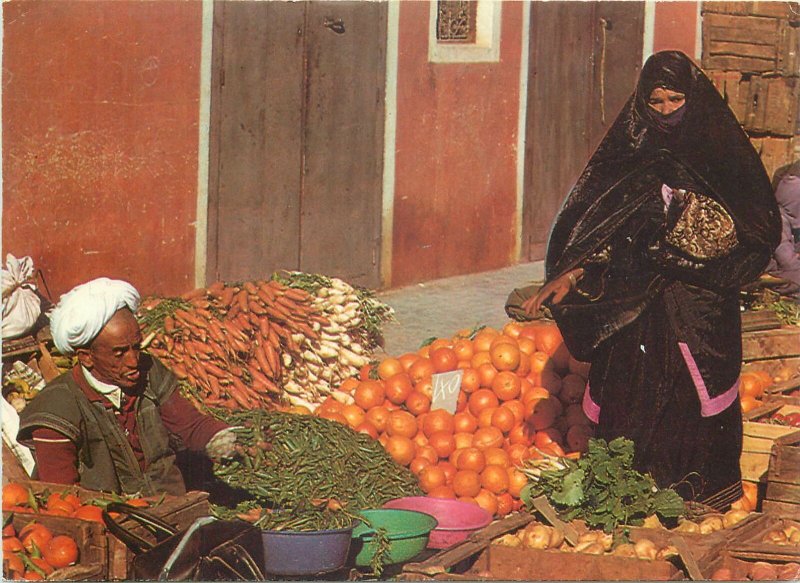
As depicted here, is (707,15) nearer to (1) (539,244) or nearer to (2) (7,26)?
(1) (539,244)

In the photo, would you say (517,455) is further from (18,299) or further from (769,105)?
(769,105)

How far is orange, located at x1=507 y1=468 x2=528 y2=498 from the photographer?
724cm

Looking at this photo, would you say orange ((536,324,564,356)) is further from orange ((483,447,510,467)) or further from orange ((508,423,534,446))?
orange ((483,447,510,467))

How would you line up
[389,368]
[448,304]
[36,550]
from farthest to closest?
1. [448,304]
2. [389,368]
3. [36,550]

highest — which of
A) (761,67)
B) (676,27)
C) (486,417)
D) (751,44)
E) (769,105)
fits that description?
(676,27)

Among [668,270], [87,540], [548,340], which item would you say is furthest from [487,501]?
[87,540]

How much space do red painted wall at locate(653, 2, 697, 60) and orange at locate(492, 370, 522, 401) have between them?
4949 millimetres

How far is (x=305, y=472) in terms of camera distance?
665 cm

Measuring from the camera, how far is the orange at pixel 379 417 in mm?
7734

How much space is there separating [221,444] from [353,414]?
1.59m

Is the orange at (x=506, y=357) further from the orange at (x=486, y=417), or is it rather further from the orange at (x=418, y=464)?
the orange at (x=418, y=464)

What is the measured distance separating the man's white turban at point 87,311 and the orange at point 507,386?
2.47 metres

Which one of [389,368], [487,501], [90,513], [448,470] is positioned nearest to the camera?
[90,513]

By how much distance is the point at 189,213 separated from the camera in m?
9.16
